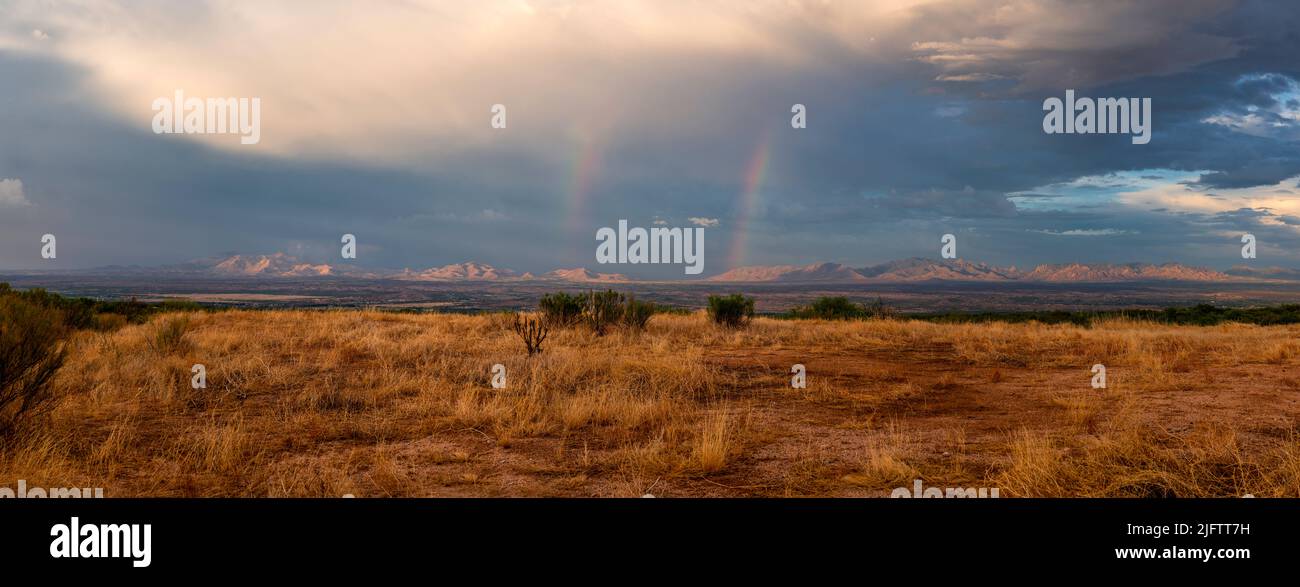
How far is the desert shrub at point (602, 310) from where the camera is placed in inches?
836

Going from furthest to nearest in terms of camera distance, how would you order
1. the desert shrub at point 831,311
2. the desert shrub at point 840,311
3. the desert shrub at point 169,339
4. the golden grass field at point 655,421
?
1. the desert shrub at point 831,311
2. the desert shrub at point 840,311
3. the desert shrub at point 169,339
4. the golden grass field at point 655,421

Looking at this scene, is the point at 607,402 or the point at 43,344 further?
the point at 607,402

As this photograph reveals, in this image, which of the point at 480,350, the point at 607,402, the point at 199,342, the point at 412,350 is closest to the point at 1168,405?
the point at 607,402

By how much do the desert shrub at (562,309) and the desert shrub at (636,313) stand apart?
146 centimetres

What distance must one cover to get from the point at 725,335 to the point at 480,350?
756cm

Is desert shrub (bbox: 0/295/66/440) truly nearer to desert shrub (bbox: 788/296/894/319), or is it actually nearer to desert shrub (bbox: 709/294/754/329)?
desert shrub (bbox: 709/294/754/329)

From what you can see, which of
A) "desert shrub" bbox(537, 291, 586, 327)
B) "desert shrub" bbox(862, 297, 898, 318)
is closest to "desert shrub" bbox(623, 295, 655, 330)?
"desert shrub" bbox(537, 291, 586, 327)

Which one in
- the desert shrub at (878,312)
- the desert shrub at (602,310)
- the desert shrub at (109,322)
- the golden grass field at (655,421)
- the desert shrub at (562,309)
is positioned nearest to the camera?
the golden grass field at (655,421)

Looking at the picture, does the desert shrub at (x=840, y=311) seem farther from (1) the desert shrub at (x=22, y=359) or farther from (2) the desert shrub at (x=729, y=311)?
(1) the desert shrub at (x=22, y=359)

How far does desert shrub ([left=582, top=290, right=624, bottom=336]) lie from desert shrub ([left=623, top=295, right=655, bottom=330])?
0.69 feet

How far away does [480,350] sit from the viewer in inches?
635

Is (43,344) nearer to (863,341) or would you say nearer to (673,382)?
(673,382)

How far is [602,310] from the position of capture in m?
21.8

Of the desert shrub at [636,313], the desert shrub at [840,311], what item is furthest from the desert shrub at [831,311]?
the desert shrub at [636,313]
